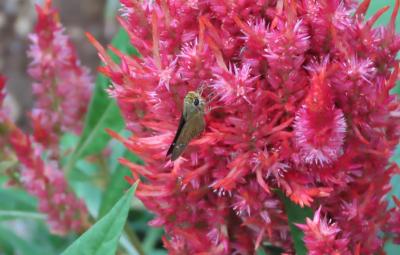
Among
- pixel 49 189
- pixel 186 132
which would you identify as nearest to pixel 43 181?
pixel 49 189

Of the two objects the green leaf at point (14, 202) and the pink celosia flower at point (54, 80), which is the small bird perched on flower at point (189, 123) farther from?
the green leaf at point (14, 202)

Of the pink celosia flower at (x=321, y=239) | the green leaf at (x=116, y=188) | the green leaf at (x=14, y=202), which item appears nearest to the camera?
the pink celosia flower at (x=321, y=239)

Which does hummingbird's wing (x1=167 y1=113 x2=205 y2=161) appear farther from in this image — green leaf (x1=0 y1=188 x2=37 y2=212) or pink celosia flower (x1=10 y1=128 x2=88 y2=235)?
green leaf (x1=0 y1=188 x2=37 y2=212)

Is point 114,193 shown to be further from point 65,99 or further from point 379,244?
point 379,244

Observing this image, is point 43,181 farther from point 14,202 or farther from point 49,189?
point 14,202

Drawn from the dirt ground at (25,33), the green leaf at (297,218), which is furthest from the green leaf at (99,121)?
the dirt ground at (25,33)

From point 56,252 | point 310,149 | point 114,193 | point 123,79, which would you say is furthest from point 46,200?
point 310,149
